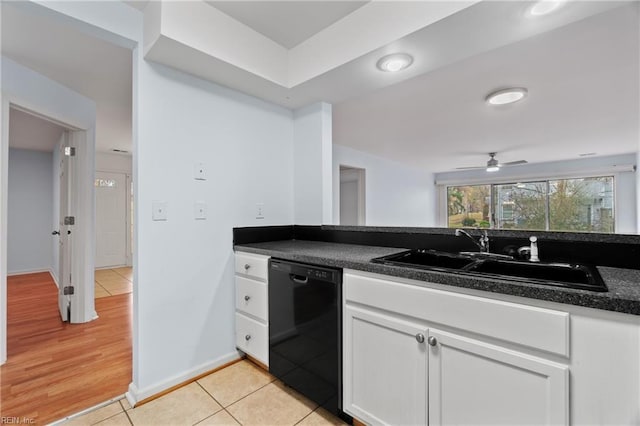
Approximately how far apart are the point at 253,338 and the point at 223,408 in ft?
1.43

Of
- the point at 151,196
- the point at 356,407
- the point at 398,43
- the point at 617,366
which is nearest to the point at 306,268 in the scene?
the point at 356,407

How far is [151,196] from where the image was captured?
1.70 metres

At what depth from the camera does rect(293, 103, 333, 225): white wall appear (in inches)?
92.7

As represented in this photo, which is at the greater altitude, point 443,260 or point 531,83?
point 531,83

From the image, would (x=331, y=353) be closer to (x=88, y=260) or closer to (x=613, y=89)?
(x=88, y=260)

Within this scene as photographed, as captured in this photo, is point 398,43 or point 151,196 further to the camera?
point 151,196

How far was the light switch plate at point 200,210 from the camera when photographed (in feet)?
6.22

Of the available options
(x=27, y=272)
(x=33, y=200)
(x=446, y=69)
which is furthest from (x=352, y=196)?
(x=27, y=272)

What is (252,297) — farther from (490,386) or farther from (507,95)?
(507,95)

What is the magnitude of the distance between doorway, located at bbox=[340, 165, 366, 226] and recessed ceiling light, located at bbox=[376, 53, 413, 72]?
2829 millimetres

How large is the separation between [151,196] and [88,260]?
1.78 metres

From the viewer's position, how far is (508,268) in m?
1.41

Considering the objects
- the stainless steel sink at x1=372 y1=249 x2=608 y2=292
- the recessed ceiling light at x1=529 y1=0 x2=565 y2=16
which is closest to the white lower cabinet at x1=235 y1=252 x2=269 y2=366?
the stainless steel sink at x1=372 y1=249 x2=608 y2=292

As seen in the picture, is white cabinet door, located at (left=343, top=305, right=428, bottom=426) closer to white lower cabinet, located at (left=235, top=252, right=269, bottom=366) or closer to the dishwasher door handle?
the dishwasher door handle
